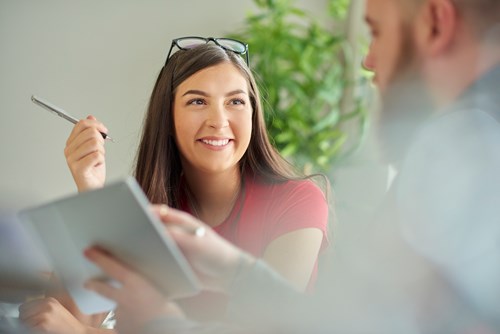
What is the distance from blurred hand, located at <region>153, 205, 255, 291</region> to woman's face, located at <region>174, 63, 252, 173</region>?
334 mm

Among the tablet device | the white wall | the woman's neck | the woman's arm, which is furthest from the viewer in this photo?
the white wall

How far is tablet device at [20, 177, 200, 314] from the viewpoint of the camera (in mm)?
379

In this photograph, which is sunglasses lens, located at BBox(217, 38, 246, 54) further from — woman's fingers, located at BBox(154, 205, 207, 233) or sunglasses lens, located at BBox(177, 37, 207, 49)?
woman's fingers, located at BBox(154, 205, 207, 233)

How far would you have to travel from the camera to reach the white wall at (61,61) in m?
1.15

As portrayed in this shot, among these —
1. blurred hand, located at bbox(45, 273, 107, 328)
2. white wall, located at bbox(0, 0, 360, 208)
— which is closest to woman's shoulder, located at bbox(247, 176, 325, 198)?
blurred hand, located at bbox(45, 273, 107, 328)

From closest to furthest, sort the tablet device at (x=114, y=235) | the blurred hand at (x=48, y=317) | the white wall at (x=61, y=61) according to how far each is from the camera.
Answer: the tablet device at (x=114, y=235), the blurred hand at (x=48, y=317), the white wall at (x=61, y=61)

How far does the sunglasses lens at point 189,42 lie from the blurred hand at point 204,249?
1.32 feet

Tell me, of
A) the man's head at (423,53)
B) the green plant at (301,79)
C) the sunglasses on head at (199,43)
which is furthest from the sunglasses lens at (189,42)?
the green plant at (301,79)

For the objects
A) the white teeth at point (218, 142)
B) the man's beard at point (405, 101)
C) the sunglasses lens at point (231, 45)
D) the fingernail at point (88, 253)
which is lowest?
the white teeth at point (218, 142)

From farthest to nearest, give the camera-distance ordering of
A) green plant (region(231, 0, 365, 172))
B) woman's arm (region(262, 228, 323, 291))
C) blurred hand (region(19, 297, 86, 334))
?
green plant (region(231, 0, 365, 172))
woman's arm (region(262, 228, 323, 291))
blurred hand (region(19, 297, 86, 334))

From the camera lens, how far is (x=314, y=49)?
1731 millimetres

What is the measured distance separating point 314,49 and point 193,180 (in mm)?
998

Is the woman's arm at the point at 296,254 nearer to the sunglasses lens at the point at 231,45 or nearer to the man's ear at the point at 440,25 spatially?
the sunglasses lens at the point at 231,45

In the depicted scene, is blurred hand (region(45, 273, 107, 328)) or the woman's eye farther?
the woman's eye
